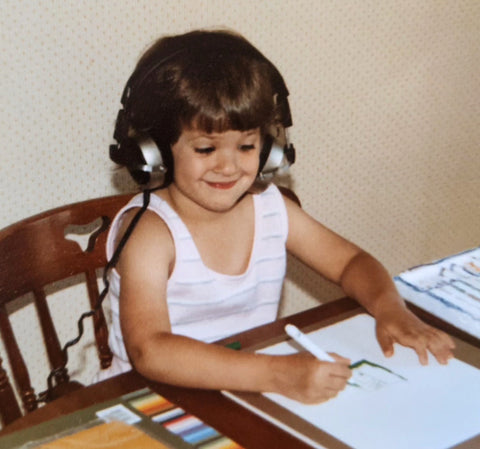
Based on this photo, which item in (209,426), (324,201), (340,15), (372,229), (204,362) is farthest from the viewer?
(372,229)

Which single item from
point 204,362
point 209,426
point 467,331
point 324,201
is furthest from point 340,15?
point 209,426

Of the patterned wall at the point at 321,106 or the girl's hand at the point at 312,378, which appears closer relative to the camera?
the girl's hand at the point at 312,378

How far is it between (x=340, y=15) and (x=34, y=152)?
0.78 m

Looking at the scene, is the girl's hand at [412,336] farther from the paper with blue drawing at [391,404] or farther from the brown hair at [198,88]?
the brown hair at [198,88]

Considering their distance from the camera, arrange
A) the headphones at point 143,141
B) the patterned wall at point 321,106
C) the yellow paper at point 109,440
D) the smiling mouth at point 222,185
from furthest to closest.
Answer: the patterned wall at point 321,106, the smiling mouth at point 222,185, the headphones at point 143,141, the yellow paper at point 109,440

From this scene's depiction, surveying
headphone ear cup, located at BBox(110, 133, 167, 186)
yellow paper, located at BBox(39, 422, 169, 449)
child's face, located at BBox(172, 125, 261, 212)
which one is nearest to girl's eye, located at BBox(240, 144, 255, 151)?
child's face, located at BBox(172, 125, 261, 212)

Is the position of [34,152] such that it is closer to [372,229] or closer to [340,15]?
[340,15]

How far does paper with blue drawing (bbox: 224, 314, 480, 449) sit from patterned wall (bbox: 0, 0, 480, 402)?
0.65 m

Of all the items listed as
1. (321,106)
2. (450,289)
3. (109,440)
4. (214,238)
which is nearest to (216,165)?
(214,238)

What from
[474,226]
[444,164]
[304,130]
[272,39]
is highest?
[272,39]

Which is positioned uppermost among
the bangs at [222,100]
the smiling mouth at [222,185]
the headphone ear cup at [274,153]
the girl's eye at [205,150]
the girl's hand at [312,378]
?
the bangs at [222,100]

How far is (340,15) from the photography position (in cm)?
172

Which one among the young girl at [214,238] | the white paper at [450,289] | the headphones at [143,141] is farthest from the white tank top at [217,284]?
the white paper at [450,289]

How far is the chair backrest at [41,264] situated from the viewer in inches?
41.6
